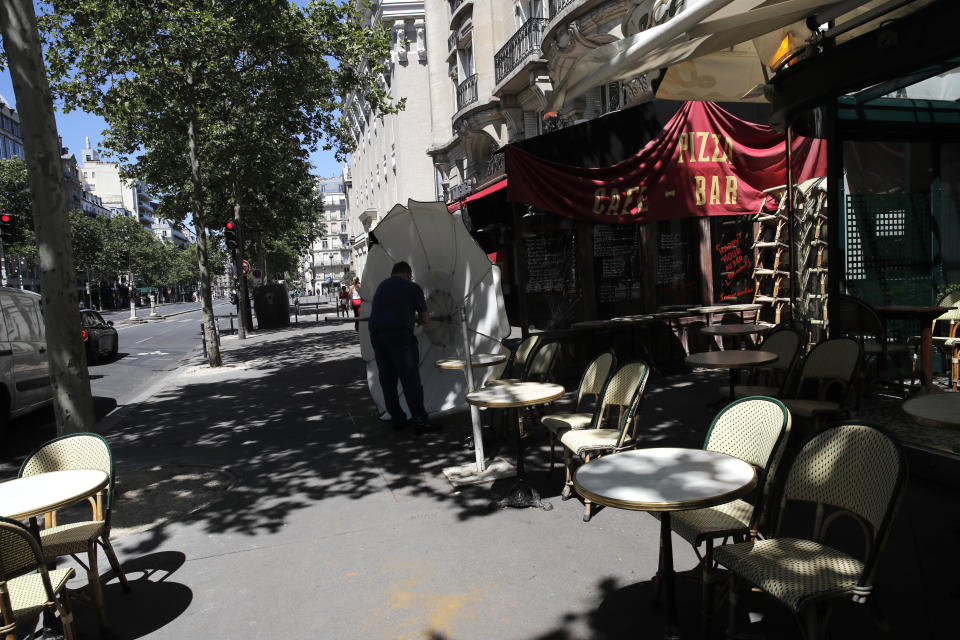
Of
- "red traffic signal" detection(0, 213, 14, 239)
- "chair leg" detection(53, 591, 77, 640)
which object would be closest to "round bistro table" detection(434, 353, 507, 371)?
"chair leg" detection(53, 591, 77, 640)

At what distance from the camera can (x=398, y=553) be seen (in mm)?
3828

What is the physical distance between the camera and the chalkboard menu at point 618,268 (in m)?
8.82

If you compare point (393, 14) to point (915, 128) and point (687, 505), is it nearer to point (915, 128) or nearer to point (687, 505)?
point (915, 128)

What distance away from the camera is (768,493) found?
9.09 feet

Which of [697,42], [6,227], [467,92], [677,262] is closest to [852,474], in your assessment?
[697,42]

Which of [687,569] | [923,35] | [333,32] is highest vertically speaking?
[333,32]

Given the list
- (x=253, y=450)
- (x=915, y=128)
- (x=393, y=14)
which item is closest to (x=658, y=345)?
(x=915, y=128)

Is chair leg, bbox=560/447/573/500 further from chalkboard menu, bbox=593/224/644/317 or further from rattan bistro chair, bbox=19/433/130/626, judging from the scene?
chalkboard menu, bbox=593/224/644/317

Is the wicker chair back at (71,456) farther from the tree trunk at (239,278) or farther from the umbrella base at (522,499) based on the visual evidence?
the tree trunk at (239,278)

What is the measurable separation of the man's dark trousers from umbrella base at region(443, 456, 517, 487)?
1.31 meters

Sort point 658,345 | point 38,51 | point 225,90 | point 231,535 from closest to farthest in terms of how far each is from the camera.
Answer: point 231,535
point 38,51
point 658,345
point 225,90

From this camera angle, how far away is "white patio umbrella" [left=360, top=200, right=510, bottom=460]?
5926mm

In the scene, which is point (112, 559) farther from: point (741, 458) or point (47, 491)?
point (741, 458)

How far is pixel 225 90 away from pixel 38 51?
9.88 metres
